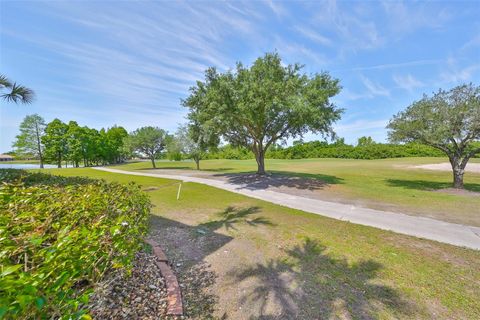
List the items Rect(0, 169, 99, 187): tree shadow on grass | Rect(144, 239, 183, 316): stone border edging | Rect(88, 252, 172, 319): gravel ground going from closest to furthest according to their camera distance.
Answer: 1. Rect(88, 252, 172, 319): gravel ground
2. Rect(144, 239, 183, 316): stone border edging
3. Rect(0, 169, 99, 187): tree shadow on grass

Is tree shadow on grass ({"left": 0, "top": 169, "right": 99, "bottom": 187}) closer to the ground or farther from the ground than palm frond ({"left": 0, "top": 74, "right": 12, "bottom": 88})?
closer to the ground

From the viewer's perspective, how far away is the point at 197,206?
8.01 meters

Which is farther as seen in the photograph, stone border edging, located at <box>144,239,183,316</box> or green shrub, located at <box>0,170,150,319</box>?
stone border edging, located at <box>144,239,183,316</box>

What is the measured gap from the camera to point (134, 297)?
2.65 m

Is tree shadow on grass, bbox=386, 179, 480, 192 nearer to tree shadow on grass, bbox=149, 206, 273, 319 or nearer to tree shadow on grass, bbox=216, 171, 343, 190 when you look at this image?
tree shadow on grass, bbox=216, 171, 343, 190

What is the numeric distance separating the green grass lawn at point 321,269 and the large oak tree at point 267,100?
22.4 feet

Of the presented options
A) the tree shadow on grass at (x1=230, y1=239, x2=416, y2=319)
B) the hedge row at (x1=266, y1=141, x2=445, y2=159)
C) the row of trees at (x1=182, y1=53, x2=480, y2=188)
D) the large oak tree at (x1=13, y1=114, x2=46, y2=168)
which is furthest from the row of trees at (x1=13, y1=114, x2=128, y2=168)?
the hedge row at (x1=266, y1=141, x2=445, y2=159)

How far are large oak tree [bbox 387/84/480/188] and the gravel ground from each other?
14.5 m

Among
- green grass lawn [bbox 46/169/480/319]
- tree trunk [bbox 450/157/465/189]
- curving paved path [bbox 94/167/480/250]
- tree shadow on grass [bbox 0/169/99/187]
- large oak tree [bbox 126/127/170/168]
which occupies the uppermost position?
large oak tree [bbox 126/127/170/168]

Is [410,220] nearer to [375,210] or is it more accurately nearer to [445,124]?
[375,210]

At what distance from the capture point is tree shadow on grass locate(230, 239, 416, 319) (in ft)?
8.66

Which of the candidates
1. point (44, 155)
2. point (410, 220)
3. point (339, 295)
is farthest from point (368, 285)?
point (44, 155)

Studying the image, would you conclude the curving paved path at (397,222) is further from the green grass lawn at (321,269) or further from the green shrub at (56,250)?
the green shrub at (56,250)

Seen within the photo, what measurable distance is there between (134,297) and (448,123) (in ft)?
51.0
